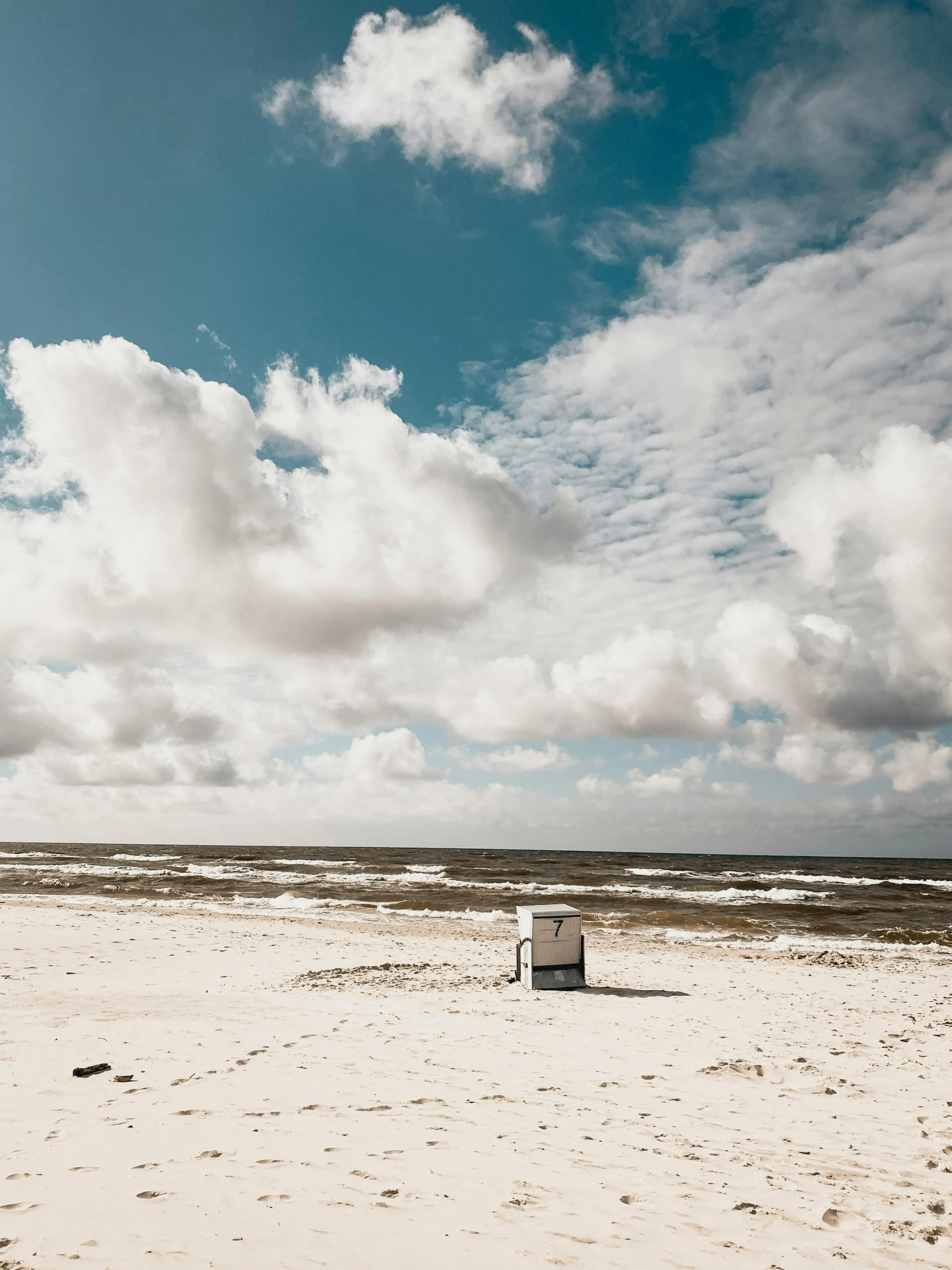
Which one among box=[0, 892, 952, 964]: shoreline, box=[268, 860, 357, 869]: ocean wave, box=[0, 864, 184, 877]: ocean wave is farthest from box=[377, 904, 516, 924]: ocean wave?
box=[268, 860, 357, 869]: ocean wave

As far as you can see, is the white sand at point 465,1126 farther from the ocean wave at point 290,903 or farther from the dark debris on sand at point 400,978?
the ocean wave at point 290,903

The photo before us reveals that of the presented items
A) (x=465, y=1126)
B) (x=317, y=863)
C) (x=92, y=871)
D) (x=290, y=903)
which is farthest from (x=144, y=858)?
(x=465, y=1126)

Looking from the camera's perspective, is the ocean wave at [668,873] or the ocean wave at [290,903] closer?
the ocean wave at [290,903]

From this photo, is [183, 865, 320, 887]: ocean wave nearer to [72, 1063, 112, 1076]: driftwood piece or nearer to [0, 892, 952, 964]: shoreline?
[0, 892, 952, 964]: shoreline

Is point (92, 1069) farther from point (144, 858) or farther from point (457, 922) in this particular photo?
point (144, 858)

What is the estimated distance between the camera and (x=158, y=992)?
1174cm

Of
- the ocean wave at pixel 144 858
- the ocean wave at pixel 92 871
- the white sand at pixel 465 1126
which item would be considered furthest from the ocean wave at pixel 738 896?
the ocean wave at pixel 144 858

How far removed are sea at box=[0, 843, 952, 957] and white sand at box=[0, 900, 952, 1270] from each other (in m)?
12.2

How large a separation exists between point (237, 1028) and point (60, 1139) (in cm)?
408

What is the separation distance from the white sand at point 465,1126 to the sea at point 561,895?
1223 centimetres

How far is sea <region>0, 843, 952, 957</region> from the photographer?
80.2 feet

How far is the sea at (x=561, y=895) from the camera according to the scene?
80.2 ft

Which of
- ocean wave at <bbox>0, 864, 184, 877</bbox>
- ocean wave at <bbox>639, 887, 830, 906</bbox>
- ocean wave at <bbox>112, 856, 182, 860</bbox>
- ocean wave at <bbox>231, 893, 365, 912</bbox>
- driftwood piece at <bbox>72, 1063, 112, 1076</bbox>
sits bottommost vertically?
ocean wave at <bbox>112, 856, 182, 860</bbox>

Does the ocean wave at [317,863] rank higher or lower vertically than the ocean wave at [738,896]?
lower
